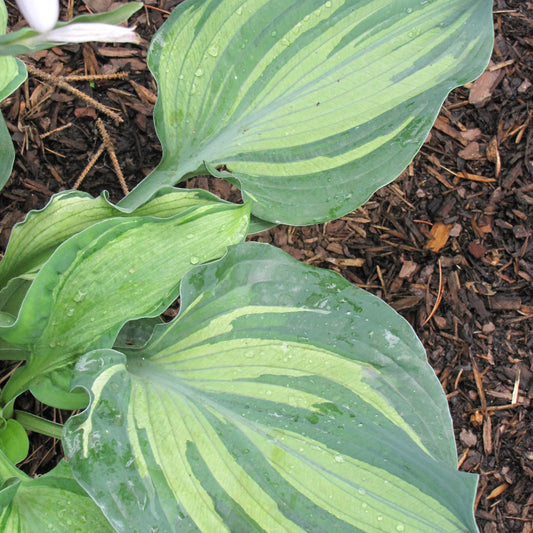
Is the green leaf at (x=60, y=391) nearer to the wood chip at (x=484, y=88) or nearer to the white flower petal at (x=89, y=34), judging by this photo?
the white flower petal at (x=89, y=34)

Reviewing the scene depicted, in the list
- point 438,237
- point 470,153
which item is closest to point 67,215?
point 438,237

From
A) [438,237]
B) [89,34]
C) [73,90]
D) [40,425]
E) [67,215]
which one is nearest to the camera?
[89,34]

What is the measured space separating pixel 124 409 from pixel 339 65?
71 centimetres

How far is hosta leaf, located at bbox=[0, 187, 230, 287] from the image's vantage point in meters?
0.98

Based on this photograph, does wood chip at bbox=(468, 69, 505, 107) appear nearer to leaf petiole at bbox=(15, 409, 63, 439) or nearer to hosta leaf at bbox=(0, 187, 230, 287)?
hosta leaf at bbox=(0, 187, 230, 287)

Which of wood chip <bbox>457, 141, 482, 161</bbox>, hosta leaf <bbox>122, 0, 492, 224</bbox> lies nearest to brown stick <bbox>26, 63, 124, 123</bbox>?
hosta leaf <bbox>122, 0, 492, 224</bbox>

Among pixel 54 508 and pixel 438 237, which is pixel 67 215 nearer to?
pixel 54 508

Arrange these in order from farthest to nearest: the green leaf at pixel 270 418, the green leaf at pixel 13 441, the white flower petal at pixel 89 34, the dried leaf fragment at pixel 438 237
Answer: the dried leaf fragment at pixel 438 237 → the green leaf at pixel 13 441 → the green leaf at pixel 270 418 → the white flower petal at pixel 89 34

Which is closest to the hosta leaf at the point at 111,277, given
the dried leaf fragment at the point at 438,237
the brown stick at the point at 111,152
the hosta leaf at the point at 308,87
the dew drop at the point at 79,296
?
the dew drop at the point at 79,296

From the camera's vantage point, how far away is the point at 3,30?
→ 1020mm

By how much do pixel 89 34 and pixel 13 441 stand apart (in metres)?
0.85

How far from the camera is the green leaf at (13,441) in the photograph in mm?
1082

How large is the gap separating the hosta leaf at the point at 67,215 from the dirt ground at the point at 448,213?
15.8 inches

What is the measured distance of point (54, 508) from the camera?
3.08ft
